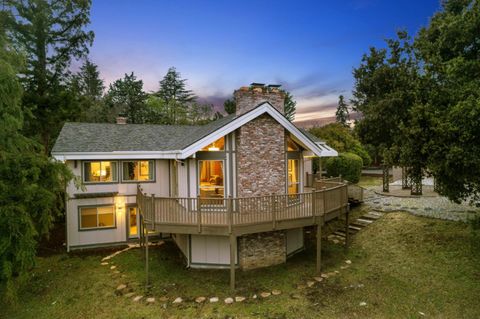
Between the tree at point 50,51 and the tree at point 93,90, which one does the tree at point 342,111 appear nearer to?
the tree at point 93,90

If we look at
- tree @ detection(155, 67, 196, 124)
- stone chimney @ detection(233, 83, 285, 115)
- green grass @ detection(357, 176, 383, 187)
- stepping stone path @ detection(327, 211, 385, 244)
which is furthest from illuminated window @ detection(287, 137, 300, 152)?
tree @ detection(155, 67, 196, 124)

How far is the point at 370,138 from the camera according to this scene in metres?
18.7

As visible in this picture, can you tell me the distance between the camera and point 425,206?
645 inches

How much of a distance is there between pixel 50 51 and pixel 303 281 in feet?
81.2

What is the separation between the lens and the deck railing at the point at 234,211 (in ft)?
31.6

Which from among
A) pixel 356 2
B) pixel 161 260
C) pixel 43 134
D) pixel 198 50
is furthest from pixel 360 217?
pixel 43 134

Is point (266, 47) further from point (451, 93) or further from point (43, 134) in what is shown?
point (43, 134)

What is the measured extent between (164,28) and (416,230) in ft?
82.0

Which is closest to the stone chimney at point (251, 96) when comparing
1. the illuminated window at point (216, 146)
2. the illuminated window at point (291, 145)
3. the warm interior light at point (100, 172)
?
the illuminated window at point (216, 146)

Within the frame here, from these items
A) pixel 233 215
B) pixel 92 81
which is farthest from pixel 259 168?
pixel 92 81

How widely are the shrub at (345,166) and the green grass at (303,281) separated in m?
12.9

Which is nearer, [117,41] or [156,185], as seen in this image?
[156,185]

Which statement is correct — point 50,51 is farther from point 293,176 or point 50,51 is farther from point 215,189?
point 293,176

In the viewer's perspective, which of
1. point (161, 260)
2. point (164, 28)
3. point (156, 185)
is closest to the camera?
point (161, 260)
